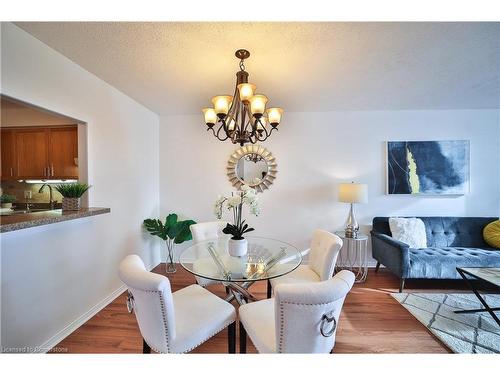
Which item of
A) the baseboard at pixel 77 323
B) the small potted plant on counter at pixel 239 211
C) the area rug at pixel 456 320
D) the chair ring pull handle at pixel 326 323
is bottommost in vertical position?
the area rug at pixel 456 320

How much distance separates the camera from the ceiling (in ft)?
4.66

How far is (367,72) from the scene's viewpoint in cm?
200

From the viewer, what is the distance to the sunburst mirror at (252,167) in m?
3.18

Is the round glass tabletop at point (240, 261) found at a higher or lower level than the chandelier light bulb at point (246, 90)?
lower

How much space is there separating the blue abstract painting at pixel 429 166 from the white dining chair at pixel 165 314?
3135 mm

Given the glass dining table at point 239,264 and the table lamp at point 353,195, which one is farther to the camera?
the table lamp at point 353,195

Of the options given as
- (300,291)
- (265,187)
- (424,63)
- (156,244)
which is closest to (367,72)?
(424,63)

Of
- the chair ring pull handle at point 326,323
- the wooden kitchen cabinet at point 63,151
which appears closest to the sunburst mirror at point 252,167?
the wooden kitchen cabinet at point 63,151

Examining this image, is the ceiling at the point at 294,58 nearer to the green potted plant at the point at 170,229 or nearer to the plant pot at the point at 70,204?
the plant pot at the point at 70,204

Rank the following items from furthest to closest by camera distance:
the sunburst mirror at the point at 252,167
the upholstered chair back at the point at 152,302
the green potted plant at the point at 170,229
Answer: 1. the sunburst mirror at the point at 252,167
2. the green potted plant at the point at 170,229
3. the upholstered chair back at the point at 152,302

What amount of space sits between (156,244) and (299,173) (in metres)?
2.58

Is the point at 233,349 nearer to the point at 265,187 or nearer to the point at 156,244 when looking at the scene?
the point at 265,187

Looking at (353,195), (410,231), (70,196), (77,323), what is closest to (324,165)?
(353,195)

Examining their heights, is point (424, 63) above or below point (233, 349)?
above
